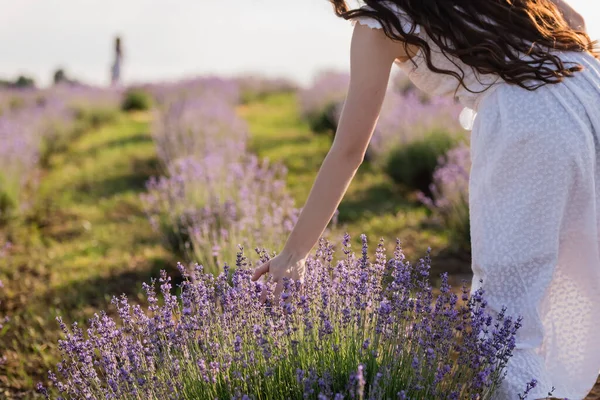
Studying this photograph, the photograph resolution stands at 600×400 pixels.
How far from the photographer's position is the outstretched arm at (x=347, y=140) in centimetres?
204

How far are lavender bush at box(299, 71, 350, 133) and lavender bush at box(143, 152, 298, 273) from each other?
6.03 metres

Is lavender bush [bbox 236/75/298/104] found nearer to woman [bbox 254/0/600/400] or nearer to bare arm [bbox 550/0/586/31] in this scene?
bare arm [bbox 550/0/586/31]

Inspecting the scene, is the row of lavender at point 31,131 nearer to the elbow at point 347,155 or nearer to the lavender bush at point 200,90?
the lavender bush at point 200,90

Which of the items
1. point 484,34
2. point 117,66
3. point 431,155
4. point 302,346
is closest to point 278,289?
point 302,346

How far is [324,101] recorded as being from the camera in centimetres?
1255

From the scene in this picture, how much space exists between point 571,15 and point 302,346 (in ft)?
5.06

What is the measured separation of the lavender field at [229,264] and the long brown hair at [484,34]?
1.97ft

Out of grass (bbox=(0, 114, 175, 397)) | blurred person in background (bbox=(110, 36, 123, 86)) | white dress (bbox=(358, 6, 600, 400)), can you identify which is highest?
blurred person in background (bbox=(110, 36, 123, 86))

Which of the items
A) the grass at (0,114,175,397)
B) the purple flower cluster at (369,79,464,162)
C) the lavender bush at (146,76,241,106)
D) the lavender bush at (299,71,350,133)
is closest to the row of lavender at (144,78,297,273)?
the grass at (0,114,175,397)

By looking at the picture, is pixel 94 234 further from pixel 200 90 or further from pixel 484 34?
pixel 200 90

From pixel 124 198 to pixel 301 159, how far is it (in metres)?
2.84

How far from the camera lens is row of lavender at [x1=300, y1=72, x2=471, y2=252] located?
17.6 feet

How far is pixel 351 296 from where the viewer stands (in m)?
2.09

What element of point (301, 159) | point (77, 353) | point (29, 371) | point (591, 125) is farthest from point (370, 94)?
point (301, 159)
